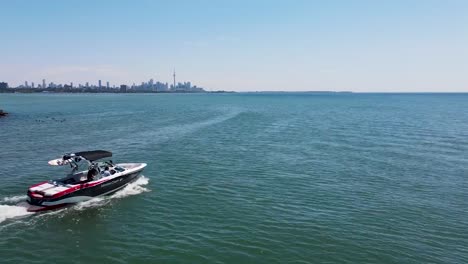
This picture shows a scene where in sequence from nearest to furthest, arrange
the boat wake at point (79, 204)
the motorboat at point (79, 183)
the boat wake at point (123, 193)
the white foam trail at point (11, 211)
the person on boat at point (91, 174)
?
the white foam trail at point (11, 211) → the boat wake at point (79, 204) → the motorboat at point (79, 183) → the boat wake at point (123, 193) → the person on boat at point (91, 174)

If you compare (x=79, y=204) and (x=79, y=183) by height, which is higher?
(x=79, y=183)

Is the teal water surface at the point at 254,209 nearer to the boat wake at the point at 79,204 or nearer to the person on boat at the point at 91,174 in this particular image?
the boat wake at the point at 79,204

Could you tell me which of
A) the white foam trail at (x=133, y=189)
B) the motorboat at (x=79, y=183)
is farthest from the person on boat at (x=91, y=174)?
the white foam trail at (x=133, y=189)

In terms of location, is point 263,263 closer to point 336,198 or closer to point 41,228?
point 336,198

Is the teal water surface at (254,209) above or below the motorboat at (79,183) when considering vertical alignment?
Result: below

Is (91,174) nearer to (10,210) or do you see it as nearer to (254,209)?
(10,210)

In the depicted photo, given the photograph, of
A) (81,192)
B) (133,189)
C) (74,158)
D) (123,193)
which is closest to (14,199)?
(81,192)
